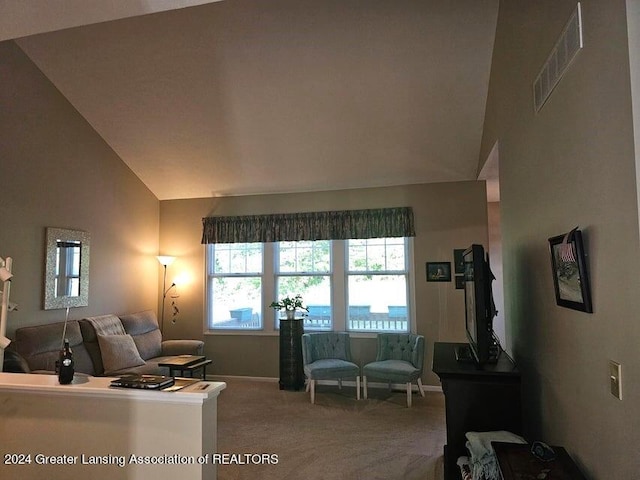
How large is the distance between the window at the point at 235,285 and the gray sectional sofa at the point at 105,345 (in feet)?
2.46

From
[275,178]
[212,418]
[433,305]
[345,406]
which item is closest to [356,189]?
[275,178]

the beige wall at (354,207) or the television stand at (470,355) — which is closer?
the television stand at (470,355)

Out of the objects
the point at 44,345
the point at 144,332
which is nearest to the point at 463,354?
the point at 44,345

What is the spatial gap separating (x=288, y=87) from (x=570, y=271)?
3.21 m

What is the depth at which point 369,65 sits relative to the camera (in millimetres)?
3881

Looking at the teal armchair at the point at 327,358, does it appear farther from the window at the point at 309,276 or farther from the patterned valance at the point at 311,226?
the patterned valance at the point at 311,226

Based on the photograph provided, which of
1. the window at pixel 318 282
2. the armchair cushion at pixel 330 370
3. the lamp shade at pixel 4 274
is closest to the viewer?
the lamp shade at pixel 4 274

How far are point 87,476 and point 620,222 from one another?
8.65 ft

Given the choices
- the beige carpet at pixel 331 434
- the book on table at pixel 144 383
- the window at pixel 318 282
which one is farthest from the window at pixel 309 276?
the book on table at pixel 144 383

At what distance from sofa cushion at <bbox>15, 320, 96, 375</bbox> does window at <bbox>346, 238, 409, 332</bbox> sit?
3.14 m

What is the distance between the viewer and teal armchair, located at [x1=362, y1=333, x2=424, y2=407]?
4520 millimetres

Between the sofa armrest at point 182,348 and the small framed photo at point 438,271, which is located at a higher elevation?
the small framed photo at point 438,271

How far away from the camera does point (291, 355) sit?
5.24 metres

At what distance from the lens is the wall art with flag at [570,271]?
1.73 metres
